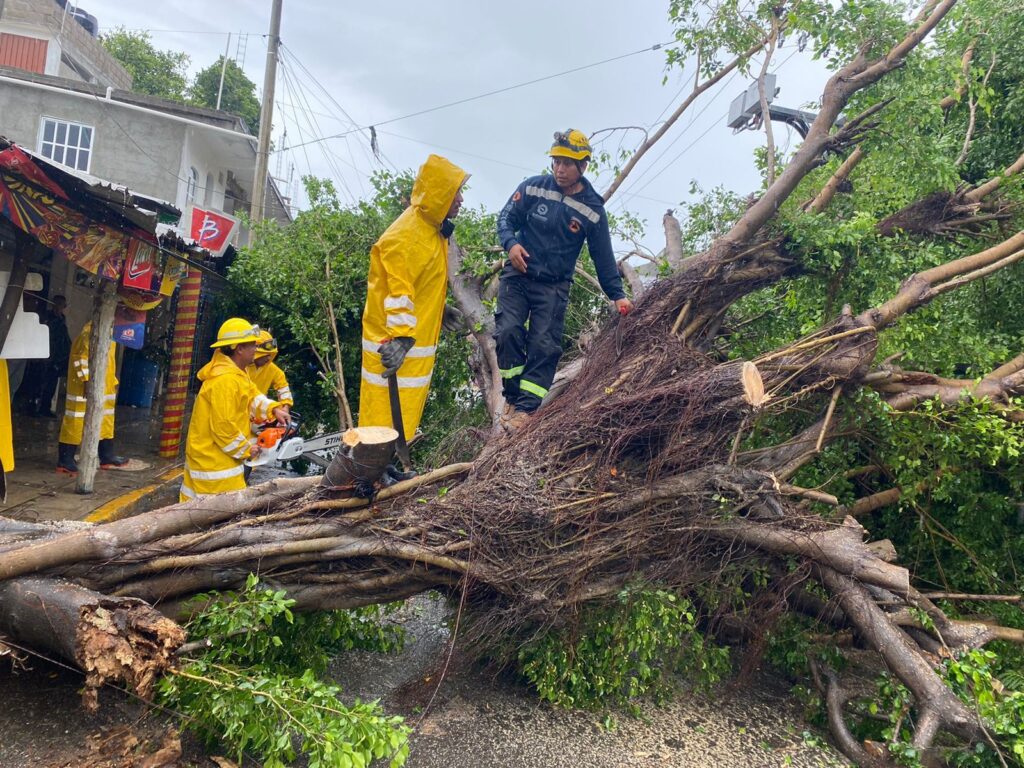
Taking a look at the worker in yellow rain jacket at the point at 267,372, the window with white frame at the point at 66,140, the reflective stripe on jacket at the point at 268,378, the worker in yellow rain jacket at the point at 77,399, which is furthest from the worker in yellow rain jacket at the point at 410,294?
the window with white frame at the point at 66,140

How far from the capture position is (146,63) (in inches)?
1030

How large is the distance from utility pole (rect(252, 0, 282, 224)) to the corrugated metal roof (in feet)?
30.7

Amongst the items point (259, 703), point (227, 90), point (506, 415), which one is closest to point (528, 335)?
point (506, 415)

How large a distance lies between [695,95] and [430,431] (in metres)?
3.60

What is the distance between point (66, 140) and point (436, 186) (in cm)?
1455

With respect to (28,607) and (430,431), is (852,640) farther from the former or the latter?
(28,607)

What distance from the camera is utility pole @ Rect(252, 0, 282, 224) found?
1214 cm

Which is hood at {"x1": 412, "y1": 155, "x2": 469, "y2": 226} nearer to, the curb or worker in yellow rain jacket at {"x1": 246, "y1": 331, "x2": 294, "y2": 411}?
worker in yellow rain jacket at {"x1": 246, "y1": 331, "x2": 294, "y2": 411}

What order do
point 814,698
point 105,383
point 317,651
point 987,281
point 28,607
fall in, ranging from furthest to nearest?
point 105,383 < point 987,281 < point 814,698 < point 317,651 < point 28,607

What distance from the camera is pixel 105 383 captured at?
19.8ft

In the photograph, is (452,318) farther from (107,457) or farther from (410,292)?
(107,457)

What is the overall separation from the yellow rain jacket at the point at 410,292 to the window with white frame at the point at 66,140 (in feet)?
46.0

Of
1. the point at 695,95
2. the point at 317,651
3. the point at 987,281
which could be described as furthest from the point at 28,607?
the point at 987,281

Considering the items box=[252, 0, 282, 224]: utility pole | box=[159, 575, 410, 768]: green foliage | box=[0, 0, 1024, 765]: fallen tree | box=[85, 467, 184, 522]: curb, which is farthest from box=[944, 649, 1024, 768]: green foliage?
box=[252, 0, 282, 224]: utility pole
